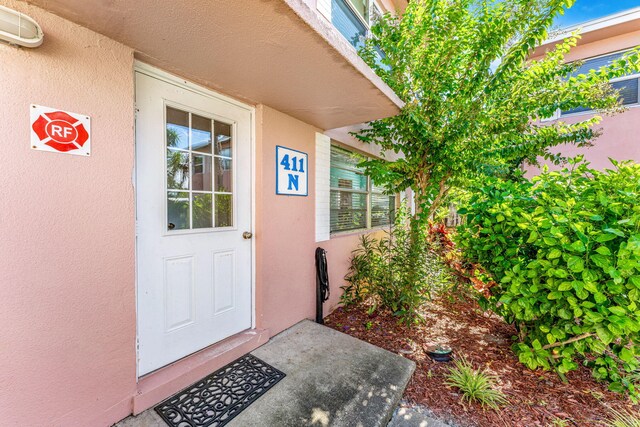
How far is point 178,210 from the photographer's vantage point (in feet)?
7.13

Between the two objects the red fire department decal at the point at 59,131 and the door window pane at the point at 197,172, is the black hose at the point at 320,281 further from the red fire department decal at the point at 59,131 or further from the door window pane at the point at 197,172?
the red fire department decal at the point at 59,131

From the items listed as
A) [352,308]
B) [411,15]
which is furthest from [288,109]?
[352,308]

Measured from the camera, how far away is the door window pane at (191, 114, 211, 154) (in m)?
2.27

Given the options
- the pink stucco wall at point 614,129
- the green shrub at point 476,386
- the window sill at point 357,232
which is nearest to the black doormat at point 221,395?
the green shrub at point 476,386

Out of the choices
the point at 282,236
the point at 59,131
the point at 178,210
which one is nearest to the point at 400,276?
the point at 282,236

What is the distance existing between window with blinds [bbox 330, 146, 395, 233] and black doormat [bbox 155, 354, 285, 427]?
2.20 meters

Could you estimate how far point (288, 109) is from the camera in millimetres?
2775

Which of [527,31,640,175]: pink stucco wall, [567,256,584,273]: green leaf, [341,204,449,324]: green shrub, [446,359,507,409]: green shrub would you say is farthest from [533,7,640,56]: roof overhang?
[446,359,507,409]: green shrub

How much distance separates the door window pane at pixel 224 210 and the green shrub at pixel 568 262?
8.44ft

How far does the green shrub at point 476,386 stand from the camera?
2.10 meters

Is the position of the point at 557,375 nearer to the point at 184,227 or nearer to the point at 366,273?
the point at 366,273

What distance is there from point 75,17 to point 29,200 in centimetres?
106

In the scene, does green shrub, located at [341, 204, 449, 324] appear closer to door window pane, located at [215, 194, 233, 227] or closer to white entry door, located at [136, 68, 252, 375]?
white entry door, located at [136, 68, 252, 375]

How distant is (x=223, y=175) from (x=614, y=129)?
9897mm
